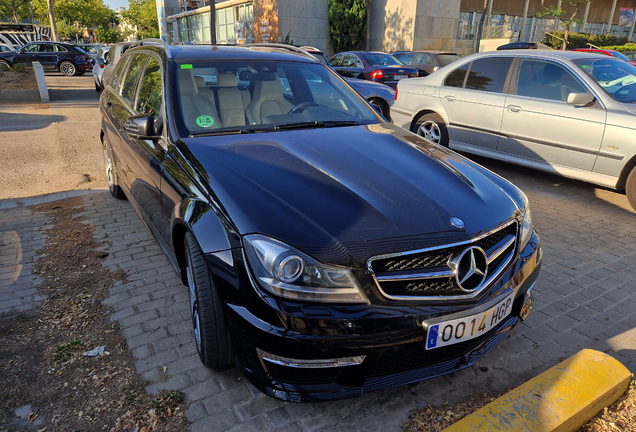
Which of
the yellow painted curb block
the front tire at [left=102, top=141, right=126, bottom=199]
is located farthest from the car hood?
the front tire at [left=102, top=141, right=126, bottom=199]

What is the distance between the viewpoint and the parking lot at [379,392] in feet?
7.75

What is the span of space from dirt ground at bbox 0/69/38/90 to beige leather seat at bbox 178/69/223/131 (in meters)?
14.3

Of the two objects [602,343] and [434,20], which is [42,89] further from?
[434,20]

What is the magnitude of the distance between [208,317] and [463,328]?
123cm

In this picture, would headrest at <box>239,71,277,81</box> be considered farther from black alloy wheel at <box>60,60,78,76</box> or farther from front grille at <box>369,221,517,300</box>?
black alloy wheel at <box>60,60,78,76</box>

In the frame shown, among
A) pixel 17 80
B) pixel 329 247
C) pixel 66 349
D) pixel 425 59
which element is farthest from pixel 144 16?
pixel 329 247

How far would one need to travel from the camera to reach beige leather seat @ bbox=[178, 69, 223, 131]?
3.15 metres

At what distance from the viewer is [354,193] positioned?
2.40m

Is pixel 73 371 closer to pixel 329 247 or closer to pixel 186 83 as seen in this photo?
pixel 329 247

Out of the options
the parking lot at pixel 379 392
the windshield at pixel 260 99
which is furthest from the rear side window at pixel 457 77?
the windshield at pixel 260 99

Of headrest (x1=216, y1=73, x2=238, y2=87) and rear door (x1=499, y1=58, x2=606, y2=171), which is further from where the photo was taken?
rear door (x1=499, y1=58, x2=606, y2=171)

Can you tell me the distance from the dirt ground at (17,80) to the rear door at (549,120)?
14.7m

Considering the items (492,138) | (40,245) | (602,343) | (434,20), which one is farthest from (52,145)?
(434,20)

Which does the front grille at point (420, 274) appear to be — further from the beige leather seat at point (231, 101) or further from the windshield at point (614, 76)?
the windshield at point (614, 76)
